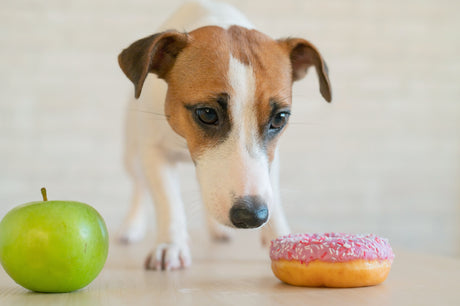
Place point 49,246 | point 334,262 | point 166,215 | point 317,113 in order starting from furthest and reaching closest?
point 317,113
point 166,215
point 334,262
point 49,246

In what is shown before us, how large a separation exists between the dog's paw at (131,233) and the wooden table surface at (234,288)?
2.12 ft

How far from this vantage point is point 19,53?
3.44 metres

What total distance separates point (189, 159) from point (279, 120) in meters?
0.46

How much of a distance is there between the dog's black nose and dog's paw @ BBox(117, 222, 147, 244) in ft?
4.04

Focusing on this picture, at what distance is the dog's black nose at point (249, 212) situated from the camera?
1.39 m

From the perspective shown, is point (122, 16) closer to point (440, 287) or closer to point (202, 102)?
point (202, 102)

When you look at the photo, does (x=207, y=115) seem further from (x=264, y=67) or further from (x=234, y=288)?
(x=234, y=288)

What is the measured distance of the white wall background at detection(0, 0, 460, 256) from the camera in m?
3.47

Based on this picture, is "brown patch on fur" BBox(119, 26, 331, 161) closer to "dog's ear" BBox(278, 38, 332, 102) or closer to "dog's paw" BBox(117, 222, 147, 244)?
"dog's ear" BBox(278, 38, 332, 102)

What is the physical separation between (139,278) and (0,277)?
1.18 ft

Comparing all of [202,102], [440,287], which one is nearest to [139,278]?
[202,102]

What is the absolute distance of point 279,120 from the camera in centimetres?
166

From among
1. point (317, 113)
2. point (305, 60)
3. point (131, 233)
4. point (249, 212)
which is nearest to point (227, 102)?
point (249, 212)

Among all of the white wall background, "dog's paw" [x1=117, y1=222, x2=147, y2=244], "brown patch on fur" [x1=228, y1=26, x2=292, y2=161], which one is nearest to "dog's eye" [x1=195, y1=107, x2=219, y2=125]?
"brown patch on fur" [x1=228, y1=26, x2=292, y2=161]
